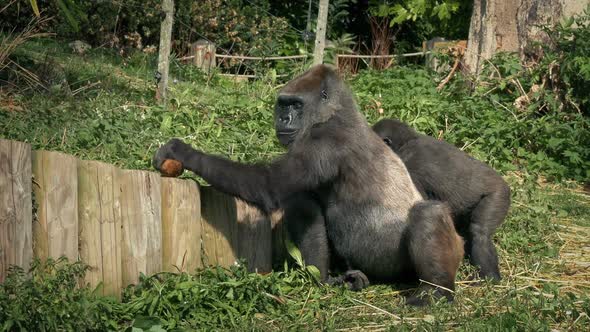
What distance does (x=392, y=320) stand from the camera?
226 inches

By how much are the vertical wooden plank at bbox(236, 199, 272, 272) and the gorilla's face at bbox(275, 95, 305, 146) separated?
1.93 feet

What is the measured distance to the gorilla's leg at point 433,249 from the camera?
612 centimetres

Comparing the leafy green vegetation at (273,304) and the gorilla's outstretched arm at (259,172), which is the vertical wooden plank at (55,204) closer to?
the leafy green vegetation at (273,304)

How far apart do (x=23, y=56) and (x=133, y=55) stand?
10.3 feet

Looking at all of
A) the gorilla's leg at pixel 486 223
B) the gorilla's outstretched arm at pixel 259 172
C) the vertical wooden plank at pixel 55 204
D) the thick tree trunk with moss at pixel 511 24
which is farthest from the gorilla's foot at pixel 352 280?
the thick tree trunk with moss at pixel 511 24

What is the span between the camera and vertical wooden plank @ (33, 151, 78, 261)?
16.2 feet

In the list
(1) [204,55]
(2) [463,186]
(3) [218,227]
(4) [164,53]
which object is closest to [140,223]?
(3) [218,227]

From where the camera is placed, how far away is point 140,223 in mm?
5586

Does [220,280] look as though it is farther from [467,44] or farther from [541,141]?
[467,44]

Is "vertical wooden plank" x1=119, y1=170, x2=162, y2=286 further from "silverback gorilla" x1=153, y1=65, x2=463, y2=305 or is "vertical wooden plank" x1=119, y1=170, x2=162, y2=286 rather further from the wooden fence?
"silverback gorilla" x1=153, y1=65, x2=463, y2=305

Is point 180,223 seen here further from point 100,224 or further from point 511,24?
point 511,24

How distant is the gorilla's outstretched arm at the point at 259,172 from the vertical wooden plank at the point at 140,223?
38 cm

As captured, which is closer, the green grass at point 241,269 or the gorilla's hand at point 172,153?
the green grass at point 241,269

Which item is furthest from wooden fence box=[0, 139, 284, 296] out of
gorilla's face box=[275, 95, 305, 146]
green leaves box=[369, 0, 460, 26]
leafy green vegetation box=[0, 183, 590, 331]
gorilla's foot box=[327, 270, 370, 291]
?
green leaves box=[369, 0, 460, 26]
